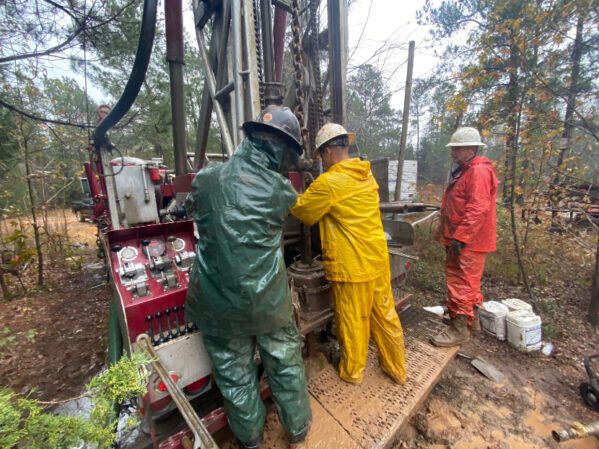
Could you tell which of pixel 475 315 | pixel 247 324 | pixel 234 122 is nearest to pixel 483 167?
pixel 475 315

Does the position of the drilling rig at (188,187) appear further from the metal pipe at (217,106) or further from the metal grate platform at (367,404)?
the metal grate platform at (367,404)

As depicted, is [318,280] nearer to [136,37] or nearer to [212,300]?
[212,300]

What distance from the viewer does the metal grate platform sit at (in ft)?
5.66

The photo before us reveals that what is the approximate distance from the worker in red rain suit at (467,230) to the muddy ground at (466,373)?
540 mm

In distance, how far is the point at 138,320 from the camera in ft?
5.48

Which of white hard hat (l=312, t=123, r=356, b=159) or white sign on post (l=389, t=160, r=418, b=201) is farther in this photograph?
white sign on post (l=389, t=160, r=418, b=201)

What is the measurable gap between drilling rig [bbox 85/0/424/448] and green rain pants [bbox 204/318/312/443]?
20 cm

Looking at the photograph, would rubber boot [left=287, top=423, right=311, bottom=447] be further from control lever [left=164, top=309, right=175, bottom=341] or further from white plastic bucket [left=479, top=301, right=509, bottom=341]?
white plastic bucket [left=479, top=301, right=509, bottom=341]

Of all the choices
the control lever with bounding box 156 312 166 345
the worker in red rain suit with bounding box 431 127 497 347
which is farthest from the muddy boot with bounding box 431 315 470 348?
the control lever with bounding box 156 312 166 345

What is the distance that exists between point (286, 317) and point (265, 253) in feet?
1.46

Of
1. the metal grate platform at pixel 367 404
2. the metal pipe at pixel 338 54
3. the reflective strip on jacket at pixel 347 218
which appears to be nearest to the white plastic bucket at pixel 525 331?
the metal grate platform at pixel 367 404

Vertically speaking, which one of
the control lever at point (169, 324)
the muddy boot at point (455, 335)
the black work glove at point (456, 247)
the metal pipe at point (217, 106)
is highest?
the metal pipe at point (217, 106)

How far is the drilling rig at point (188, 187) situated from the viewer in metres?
1.67

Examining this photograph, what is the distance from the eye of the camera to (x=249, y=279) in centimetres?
145
